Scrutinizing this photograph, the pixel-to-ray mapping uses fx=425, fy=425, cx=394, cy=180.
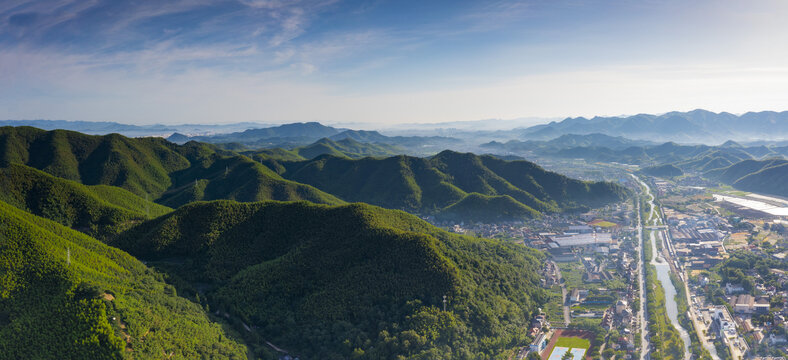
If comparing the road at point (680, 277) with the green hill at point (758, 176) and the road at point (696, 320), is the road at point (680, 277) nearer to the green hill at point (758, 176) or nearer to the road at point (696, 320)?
the road at point (696, 320)

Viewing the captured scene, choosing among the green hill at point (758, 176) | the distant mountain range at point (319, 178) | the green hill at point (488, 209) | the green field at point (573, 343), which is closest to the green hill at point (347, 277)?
the green field at point (573, 343)

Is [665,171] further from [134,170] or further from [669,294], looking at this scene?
[134,170]

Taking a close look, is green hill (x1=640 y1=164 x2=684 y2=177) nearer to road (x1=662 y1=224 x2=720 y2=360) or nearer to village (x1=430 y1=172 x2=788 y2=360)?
village (x1=430 y1=172 x2=788 y2=360)

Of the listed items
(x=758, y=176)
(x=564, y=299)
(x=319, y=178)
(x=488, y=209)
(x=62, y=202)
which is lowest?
(x=564, y=299)

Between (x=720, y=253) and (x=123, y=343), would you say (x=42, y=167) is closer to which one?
(x=123, y=343)

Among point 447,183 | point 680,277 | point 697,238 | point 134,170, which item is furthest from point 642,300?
point 134,170

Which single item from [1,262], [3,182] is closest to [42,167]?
[3,182]

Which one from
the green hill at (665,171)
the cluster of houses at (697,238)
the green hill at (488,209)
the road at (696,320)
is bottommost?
the road at (696,320)
